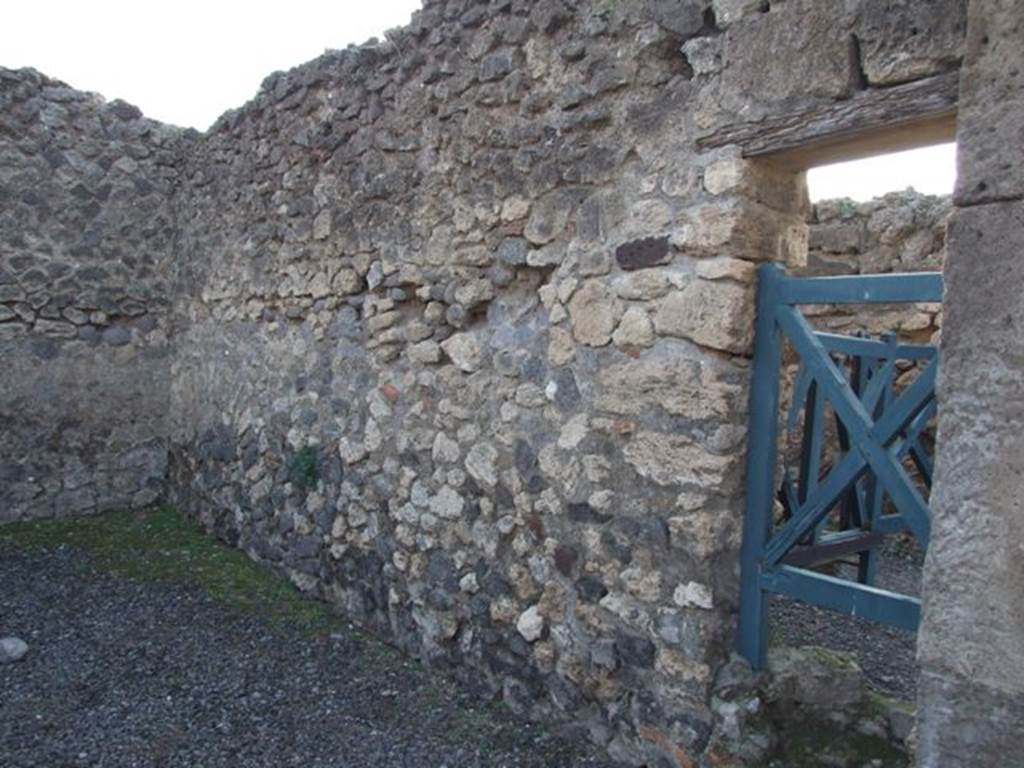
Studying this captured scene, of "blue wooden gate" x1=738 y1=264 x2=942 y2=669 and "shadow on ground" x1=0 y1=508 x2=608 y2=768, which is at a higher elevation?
"blue wooden gate" x1=738 y1=264 x2=942 y2=669

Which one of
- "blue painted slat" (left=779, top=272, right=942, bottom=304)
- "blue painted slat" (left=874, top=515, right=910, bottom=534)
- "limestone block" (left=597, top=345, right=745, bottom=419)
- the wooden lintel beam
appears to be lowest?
"blue painted slat" (left=874, top=515, right=910, bottom=534)

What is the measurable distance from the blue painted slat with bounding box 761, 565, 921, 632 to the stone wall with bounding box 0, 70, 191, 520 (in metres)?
5.02

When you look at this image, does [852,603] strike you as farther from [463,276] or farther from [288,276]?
[288,276]

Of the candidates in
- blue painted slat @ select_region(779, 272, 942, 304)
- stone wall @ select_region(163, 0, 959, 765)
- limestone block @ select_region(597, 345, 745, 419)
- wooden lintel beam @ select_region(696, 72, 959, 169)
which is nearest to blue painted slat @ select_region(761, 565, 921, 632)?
stone wall @ select_region(163, 0, 959, 765)

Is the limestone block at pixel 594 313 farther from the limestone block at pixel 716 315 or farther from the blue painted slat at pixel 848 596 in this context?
the blue painted slat at pixel 848 596

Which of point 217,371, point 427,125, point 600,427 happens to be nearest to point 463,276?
point 427,125

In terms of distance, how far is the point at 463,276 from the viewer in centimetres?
340

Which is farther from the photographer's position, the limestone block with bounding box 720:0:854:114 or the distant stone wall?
the distant stone wall

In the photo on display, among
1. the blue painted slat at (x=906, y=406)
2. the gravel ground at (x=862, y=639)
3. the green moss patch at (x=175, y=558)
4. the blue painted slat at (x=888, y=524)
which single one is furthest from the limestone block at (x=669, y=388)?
the green moss patch at (x=175, y=558)

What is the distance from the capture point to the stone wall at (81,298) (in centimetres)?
553

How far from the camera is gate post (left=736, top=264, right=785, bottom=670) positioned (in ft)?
8.05

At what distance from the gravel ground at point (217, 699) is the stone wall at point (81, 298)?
1.66 metres

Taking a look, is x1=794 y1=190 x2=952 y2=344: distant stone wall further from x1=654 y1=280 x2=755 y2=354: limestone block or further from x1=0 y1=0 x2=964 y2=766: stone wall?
x1=654 y1=280 x2=755 y2=354: limestone block

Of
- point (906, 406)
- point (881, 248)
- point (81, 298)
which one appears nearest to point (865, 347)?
point (906, 406)
